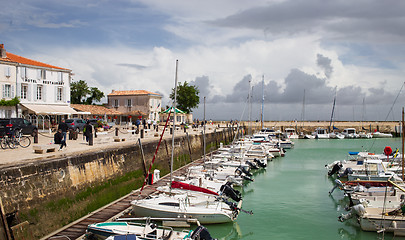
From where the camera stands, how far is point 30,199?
13906mm

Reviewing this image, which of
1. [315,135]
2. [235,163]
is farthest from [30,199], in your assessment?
[315,135]

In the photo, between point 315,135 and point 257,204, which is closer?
point 257,204

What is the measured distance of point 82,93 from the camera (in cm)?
7406

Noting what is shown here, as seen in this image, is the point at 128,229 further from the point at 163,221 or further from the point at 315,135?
the point at 315,135

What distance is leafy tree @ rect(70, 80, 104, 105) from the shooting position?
73.4m

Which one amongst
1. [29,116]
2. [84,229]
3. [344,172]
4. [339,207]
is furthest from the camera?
[29,116]

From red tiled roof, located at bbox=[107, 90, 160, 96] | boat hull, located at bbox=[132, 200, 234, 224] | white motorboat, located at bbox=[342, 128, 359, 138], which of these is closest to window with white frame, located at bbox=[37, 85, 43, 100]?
red tiled roof, located at bbox=[107, 90, 160, 96]

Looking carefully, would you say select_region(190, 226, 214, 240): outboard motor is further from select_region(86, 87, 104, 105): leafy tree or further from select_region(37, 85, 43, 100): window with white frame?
select_region(86, 87, 104, 105): leafy tree

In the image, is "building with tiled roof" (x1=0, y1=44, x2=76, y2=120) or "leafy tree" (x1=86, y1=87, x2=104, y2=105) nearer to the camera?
"building with tiled roof" (x1=0, y1=44, x2=76, y2=120)

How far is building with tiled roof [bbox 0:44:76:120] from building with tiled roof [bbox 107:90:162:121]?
20.3 m

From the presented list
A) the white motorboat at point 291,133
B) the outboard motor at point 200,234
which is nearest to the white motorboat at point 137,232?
the outboard motor at point 200,234

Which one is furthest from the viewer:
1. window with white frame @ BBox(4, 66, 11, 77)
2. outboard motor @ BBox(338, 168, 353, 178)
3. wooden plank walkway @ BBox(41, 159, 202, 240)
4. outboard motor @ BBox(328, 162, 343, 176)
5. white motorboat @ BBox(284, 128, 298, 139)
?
white motorboat @ BBox(284, 128, 298, 139)

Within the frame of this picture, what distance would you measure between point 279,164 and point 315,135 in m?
44.5

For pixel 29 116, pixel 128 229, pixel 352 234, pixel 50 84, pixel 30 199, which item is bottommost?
pixel 352 234
